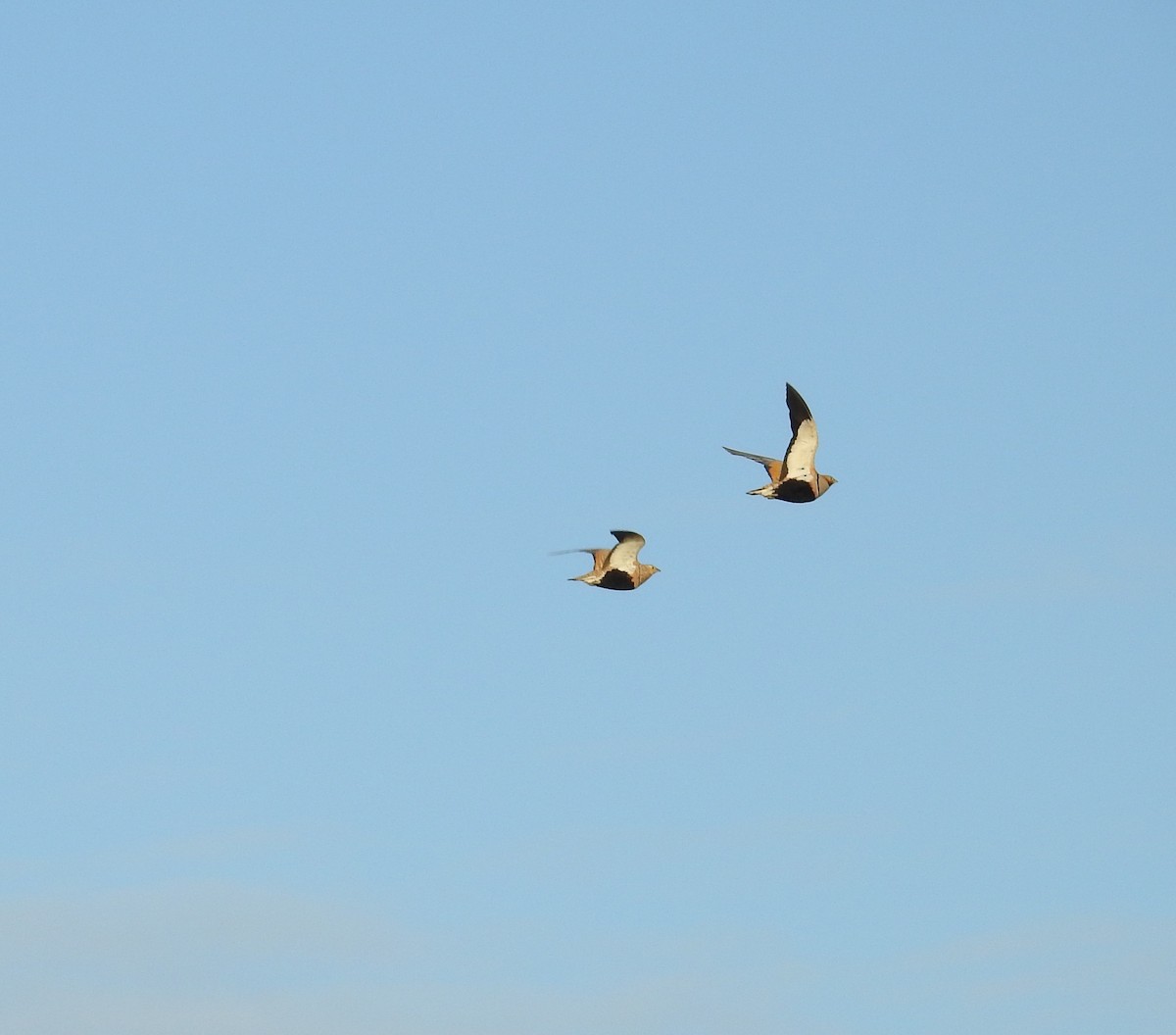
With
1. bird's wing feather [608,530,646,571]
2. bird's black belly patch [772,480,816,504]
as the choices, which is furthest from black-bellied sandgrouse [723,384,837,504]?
bird's wing feather [608,530,646,571]

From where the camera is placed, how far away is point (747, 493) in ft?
336

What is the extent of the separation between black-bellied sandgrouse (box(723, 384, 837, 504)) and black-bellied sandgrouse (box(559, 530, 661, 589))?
4763 millimetres

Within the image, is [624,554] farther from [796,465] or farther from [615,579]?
[796,465]

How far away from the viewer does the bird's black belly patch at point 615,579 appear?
107 metres

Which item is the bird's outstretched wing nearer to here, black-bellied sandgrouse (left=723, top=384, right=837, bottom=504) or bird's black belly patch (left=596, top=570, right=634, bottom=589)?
black-bellied sandgrouse (left=723, top=384, right=837, bottom=504)

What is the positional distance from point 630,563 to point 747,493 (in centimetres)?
588

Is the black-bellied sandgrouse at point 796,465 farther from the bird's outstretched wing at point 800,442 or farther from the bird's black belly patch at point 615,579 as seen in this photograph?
the bird's black belly patch at point 615,579

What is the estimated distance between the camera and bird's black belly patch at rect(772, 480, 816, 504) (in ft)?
340

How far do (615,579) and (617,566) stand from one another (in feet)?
1.34

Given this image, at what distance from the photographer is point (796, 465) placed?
340 feet

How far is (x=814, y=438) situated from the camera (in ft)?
339

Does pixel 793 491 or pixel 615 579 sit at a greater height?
pixel 793 491

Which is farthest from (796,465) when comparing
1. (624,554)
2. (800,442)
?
(624,554)

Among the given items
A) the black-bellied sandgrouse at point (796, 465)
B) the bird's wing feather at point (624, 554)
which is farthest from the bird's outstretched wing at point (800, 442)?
the bird's wing feather at point (624, 554)
